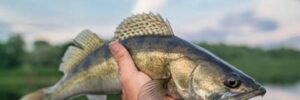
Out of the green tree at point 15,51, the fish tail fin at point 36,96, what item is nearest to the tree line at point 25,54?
the green tree at point 15,51

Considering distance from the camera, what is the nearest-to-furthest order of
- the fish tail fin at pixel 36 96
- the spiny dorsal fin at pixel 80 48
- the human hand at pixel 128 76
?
1. the human hand at pixel 128 76
2. the spiny dorsal fin at pixel 80 48
3. the fish tail fin at pixel 36 96

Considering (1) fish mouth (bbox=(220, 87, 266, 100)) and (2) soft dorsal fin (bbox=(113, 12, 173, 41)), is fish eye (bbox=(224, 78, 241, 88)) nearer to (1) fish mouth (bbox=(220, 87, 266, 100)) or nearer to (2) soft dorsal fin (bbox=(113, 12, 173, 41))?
(1) fish mouth (bbox=(220, 87, 266, 100))

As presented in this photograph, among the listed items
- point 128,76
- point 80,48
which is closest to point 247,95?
point 128,76

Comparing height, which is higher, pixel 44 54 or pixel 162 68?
pixel 162 68

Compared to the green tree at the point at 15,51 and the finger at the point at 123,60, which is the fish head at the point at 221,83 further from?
the green tree at the point at 15,51

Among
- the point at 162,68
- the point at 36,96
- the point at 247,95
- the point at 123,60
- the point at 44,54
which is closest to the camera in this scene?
the point at 247,95

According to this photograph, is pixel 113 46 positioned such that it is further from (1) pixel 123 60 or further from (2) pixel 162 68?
(2) pixel 162 68
